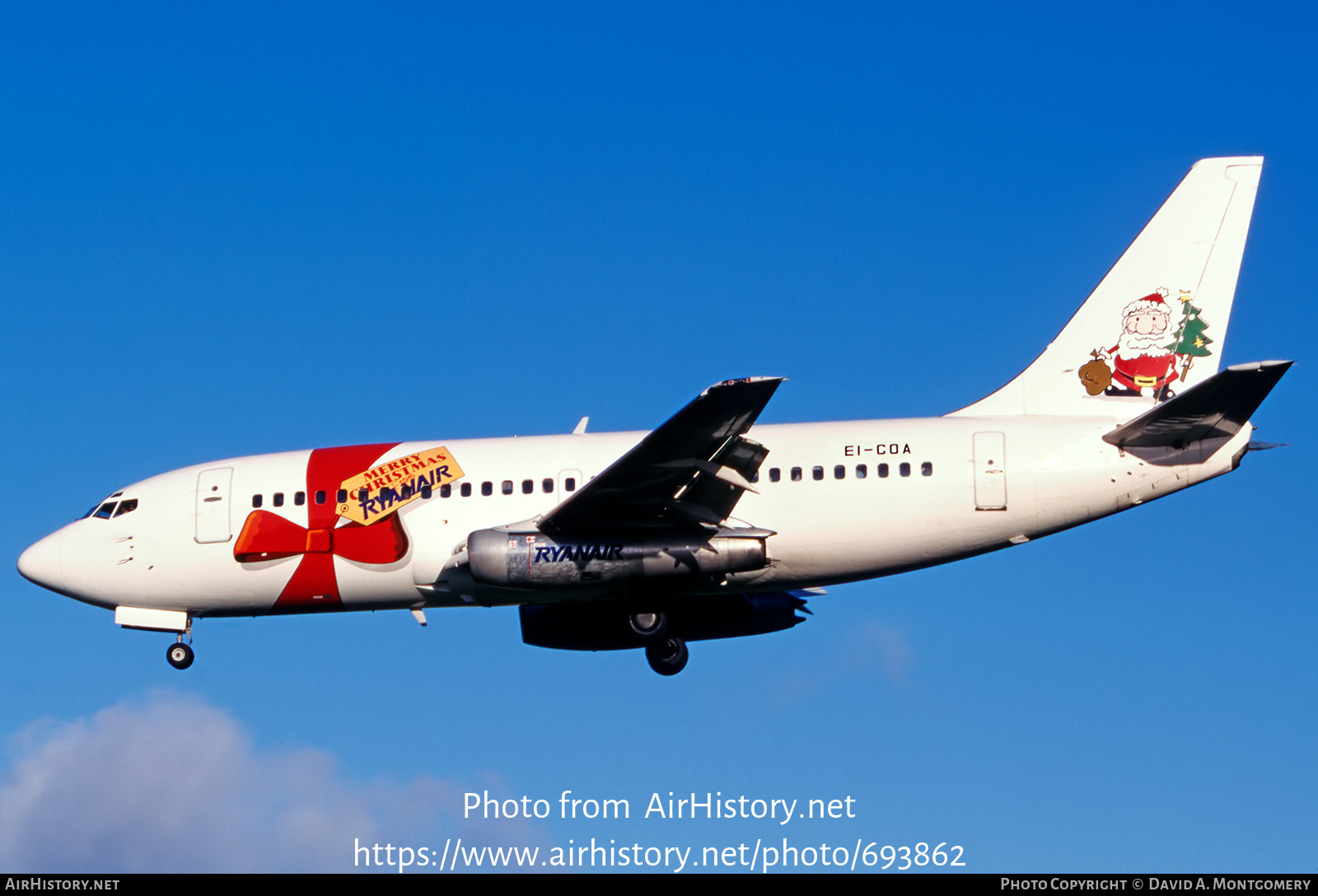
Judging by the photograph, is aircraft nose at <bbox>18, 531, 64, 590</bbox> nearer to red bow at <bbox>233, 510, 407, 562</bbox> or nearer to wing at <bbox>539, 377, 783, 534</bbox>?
red bow at <bbox>233, 510, 407, 562</bbox>

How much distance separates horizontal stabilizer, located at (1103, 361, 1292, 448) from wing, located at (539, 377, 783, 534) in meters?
6.04

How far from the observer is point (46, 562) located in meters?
28.3

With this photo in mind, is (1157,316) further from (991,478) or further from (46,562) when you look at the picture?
(46,562)

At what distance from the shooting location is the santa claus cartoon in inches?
1041

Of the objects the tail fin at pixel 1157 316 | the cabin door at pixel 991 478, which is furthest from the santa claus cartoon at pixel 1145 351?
the cabin door at pixel 991 478

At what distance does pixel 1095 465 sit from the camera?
82.3 feet

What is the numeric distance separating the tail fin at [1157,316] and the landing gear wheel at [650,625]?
6.44m

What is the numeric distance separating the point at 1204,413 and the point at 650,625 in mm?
10029

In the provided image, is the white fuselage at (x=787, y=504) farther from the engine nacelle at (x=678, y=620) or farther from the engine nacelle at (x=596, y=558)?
the engine nacelle at (x=678, y=620)

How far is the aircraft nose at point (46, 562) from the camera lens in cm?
2823

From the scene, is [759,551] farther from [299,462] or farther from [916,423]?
[299,462]

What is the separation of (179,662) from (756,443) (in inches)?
441

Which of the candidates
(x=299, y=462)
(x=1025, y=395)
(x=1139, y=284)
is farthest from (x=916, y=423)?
(x=299, y=462)
